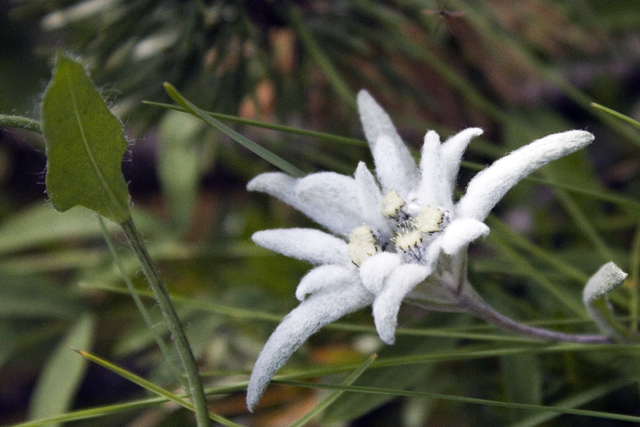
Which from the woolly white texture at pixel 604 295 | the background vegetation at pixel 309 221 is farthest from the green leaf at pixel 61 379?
the woolly white texture at pixel 604 295

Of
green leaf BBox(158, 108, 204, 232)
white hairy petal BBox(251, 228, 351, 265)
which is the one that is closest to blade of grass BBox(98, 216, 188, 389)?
white hairy petal BBox(251, 228, 351, 265)

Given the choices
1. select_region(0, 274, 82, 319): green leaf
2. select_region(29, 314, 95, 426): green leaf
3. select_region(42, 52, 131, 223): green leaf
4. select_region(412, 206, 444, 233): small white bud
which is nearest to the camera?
select_region(42, 52, 131, 223): green leaf

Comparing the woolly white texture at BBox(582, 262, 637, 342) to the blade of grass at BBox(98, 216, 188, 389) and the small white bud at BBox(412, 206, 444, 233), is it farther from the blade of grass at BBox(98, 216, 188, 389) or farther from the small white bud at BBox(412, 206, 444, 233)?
the blade of grass at BBox(98, 216, 188, 389)

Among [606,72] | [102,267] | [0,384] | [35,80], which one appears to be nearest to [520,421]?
[102,267]

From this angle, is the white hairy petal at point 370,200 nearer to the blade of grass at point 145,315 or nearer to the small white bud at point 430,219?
the small white bud at point 430,219

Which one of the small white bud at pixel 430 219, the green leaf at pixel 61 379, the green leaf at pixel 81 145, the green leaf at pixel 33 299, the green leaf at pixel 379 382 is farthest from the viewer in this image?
the green leaf at pixel 33 299

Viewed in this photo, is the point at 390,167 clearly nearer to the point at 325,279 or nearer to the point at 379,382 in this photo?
the point at 325,279

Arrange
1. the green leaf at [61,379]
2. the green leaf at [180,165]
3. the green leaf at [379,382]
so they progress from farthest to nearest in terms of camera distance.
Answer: the green leaf at [180,165] → the green leaf at [61,379] → the green leaf at [379,382]
